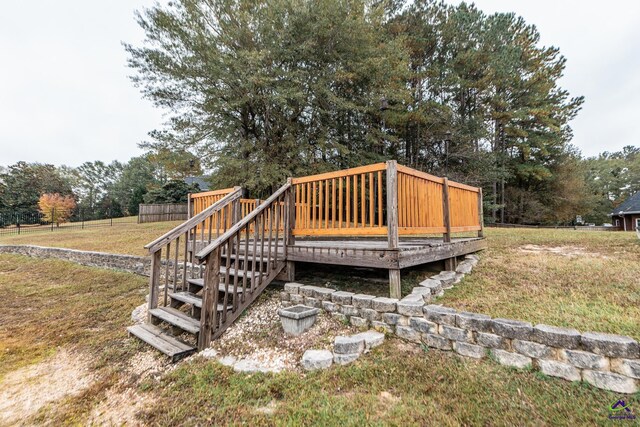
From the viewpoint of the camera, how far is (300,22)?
9891 millimetres

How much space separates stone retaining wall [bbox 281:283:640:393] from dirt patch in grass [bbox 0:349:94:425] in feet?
8.50

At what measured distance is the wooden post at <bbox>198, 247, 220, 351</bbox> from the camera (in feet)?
9.51

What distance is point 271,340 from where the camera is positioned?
297cm

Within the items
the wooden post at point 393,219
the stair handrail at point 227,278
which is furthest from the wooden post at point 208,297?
the wooden post at point 393,219

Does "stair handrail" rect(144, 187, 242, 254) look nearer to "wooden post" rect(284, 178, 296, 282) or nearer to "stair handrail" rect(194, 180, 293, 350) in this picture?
"stair handrail" rect(194, 180, 293, 350)

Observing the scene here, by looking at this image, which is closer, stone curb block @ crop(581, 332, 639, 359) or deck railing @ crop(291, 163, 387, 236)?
stone curb block @ crop(581, 332, 639, 359)

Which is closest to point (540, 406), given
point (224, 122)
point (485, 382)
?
point (485, 382)

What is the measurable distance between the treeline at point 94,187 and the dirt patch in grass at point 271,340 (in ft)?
59.6

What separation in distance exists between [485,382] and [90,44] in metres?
16.1

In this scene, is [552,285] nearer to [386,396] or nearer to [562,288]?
[562,288]

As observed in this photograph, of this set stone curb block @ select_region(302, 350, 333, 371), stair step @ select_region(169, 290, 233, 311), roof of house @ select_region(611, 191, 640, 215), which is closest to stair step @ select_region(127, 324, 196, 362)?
stair step @ select_region(169, 290, 233, 311)

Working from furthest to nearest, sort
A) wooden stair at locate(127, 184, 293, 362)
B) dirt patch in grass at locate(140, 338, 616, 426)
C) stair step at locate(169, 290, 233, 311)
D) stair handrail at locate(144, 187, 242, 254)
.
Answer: stair handrail at locate(144, 187, 242, 254) → stair step at locate(169, 290, 233, 311) → wooden stair at locate(127, 184, 293, 362) → dirt patch in grass at locate(140, 338, 616, 426)

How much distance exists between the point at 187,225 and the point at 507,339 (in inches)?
156

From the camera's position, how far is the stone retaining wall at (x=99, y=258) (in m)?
6.47
